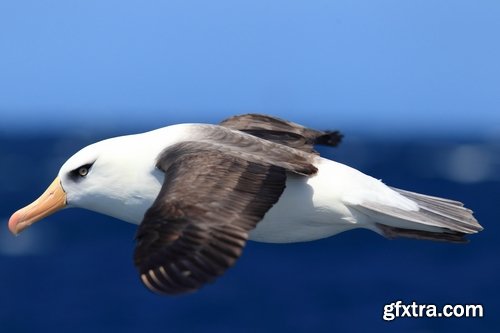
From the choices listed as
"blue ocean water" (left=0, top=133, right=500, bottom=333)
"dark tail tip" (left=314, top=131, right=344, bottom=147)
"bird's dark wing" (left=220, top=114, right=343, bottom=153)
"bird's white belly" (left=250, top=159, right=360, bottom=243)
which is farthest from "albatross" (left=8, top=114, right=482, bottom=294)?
"blue ocean water" (left=0, top=133, right=500, bottom=333)

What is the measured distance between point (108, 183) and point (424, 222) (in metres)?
2.37

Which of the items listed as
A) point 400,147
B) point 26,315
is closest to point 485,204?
point 26,315

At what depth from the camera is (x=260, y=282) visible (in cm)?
3794

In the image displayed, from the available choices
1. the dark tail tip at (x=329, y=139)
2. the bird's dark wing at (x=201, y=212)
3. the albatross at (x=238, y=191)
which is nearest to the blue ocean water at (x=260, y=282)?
the dark tail tip at (x=329, y=139)

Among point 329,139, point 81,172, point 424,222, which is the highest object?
point 329,139

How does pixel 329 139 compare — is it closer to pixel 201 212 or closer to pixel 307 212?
pixel 307 212

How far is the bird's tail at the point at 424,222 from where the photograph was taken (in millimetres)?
11008

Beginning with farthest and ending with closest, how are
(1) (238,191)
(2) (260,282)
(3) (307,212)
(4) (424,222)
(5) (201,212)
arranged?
(2) (260,282)
(4) (424,222)
(3) (307,212)
(1) (238,191)
(5) (201,212)

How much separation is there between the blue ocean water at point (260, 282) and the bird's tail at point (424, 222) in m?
21.2

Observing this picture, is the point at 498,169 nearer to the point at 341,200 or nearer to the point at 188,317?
the point at 188,317

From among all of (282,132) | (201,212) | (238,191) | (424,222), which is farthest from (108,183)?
(424,222)

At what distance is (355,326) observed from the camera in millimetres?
33188

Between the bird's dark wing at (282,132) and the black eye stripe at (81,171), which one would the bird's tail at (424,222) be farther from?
the black eye stripe at (81,171)

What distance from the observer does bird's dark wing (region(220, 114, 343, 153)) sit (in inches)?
483
